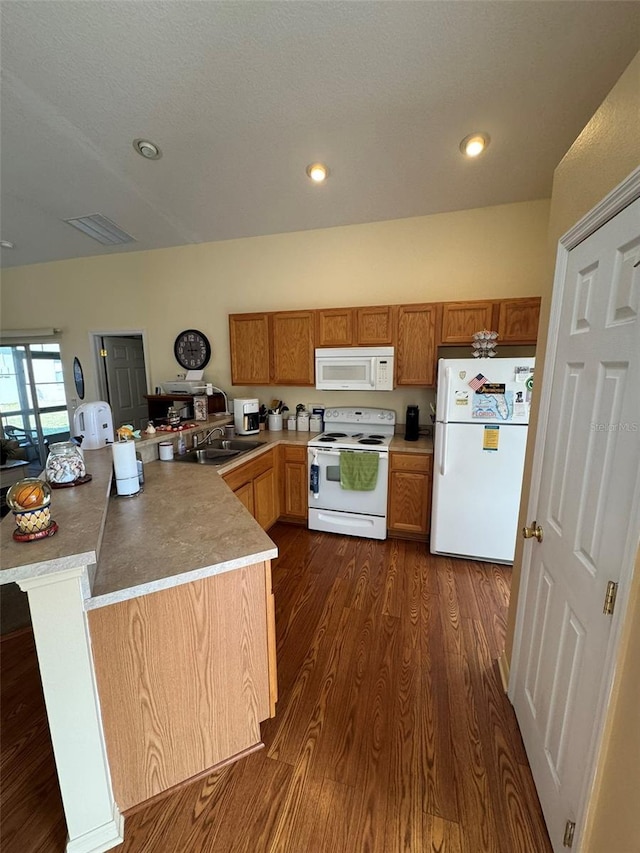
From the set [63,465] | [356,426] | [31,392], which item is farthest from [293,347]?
[31,392]

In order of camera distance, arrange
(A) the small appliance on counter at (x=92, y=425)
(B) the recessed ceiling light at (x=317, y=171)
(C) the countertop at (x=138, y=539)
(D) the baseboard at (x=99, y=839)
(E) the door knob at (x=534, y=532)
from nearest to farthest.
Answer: (C) the countertop at (x=138, y=539) → (D) the baseboard at (x=99, y=839) → (E) the door knob at (x=534, y=532) → (A) the small appliance on counter at (x=92, y=425) → (B) the recessed ceiling light at (x=317, y=171)

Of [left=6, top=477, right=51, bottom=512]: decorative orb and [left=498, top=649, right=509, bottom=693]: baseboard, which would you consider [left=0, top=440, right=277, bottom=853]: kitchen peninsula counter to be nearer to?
[left=6, top=477, right=51, bottom=512]: decorative orb

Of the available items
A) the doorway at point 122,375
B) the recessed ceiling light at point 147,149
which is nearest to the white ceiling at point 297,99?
the recessed ceiling light at point 147,149

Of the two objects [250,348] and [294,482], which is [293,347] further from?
[294,482]

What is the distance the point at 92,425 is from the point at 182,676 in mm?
1712

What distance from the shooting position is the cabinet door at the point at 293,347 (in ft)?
11.1

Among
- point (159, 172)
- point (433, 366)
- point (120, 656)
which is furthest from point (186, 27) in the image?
point (120, 656)

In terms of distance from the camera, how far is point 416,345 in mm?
3098

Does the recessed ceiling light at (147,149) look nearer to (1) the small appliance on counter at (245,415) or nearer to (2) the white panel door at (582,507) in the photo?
(1) the small appliance on counter at (245,415)

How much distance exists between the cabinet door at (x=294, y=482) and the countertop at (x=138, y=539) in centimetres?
119

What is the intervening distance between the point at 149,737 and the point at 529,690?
4.80ft

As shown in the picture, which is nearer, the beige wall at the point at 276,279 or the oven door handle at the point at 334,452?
the oven door handle at the point at 334,452

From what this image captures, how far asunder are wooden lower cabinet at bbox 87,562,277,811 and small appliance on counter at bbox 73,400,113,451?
150 cm

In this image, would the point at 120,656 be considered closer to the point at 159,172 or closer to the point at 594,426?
the point at 594,426
